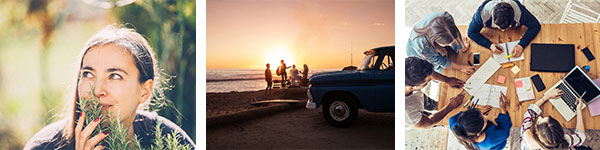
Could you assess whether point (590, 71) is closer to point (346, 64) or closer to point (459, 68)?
point (459, 68)

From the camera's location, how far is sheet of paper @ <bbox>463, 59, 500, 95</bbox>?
3.42 meters

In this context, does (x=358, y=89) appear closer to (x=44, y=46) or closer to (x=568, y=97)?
(x=568, y=97)

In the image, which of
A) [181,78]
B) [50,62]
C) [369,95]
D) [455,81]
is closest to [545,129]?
[455,81]

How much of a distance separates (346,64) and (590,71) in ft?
30.1

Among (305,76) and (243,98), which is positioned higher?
(305,76)

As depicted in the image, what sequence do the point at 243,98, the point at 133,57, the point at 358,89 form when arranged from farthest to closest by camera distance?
the point at 243,98 < the point at 358,89 < the point at 133,57

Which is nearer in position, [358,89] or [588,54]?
[588,54]

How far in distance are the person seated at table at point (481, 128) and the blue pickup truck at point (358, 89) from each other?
Result: 2.47 meters

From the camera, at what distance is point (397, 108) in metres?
3.48

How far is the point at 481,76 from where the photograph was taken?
3.42m

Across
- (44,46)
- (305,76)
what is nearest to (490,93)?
(44,46)

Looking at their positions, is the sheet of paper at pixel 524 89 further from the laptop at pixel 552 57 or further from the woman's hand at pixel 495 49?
the woman's hand at pixel 495 49

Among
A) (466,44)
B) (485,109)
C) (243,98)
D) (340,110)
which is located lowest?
(243,98)

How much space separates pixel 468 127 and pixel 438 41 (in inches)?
34.5
